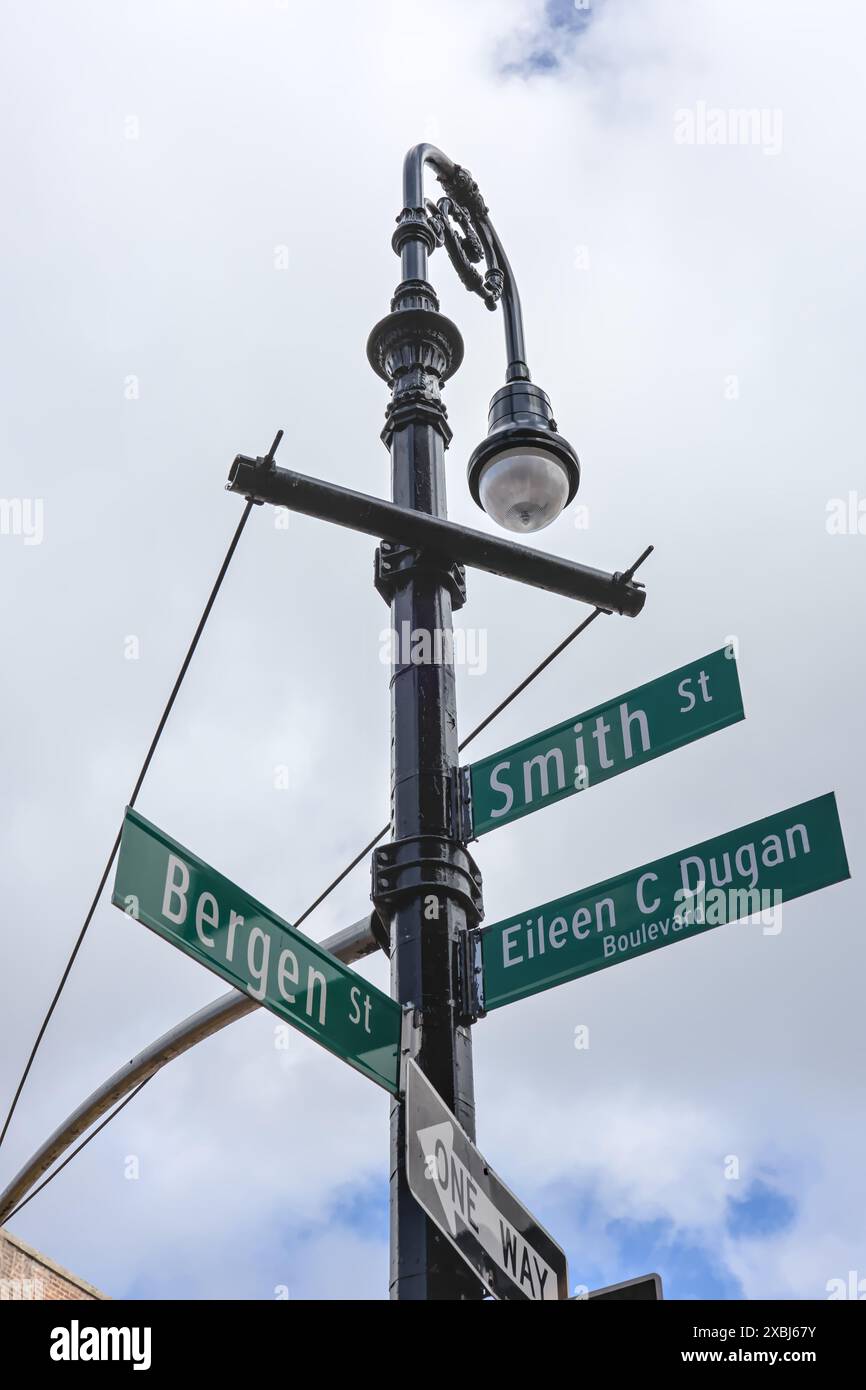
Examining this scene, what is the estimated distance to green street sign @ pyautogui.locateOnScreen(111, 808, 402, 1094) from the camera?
3.76 m

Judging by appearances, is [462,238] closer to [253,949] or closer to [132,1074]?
[253,949]

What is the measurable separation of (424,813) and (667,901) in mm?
992

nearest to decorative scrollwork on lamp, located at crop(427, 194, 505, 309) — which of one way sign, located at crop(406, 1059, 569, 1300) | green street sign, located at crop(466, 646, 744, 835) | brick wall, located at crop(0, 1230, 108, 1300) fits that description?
green street sign, located at crop(466, 646, 744, 835)

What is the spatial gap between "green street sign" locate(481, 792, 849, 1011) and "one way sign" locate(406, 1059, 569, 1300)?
0.71 m

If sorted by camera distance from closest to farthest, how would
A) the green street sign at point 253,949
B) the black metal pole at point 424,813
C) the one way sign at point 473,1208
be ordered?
the one way sign at point 473,1208, the green street sign at point 253,949, the black metal pole at point 424,813

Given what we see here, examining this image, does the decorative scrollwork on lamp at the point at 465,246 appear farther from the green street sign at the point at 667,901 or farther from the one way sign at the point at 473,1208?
the one way sign at the point at 473,1208

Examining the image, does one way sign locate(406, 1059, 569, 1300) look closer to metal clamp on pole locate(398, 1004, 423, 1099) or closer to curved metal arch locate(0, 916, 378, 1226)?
metal clamp on pole locate(398, 1004, 423, 1099)

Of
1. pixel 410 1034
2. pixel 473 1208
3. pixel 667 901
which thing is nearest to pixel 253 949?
pixel 410 1034

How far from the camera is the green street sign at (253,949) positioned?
376 cm

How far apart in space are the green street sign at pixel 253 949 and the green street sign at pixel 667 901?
514mm

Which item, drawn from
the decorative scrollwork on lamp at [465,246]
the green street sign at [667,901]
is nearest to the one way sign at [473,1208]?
the green street sign at [667,901]

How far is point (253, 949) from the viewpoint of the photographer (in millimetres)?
3979

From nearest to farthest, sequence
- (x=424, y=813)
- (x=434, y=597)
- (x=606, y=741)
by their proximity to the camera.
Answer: (x=424, y=813), (x=606, y=741), (x=434, y=597)
